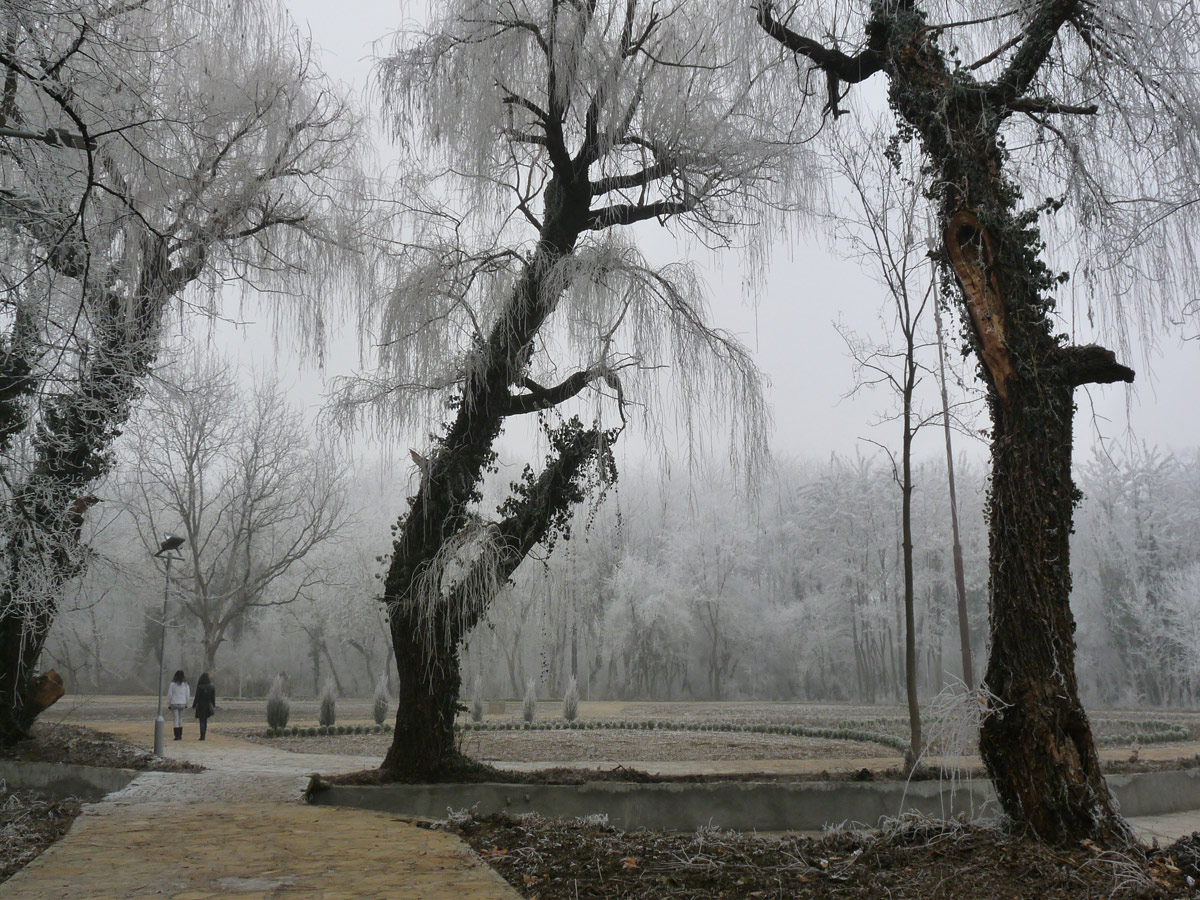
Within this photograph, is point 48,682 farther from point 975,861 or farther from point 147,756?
point 975,861

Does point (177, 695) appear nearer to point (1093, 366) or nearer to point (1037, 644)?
point (1037, 644)

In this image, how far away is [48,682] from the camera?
9.01 meters

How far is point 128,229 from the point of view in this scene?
585cm

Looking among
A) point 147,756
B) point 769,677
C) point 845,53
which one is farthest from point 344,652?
point 845,53

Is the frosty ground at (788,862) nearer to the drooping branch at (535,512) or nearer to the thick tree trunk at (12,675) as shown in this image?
the drooping branch at (535,512)

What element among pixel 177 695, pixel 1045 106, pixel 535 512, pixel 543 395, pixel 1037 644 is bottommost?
pixel 177 695

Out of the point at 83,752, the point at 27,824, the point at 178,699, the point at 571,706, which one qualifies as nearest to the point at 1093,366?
the point at 27,824

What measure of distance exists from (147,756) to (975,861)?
9.53 metres

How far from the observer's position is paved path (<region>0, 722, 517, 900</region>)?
3887mm

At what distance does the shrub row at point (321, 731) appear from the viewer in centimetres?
1525

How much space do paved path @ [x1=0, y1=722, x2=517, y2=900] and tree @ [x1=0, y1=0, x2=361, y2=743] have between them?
197 centimetres

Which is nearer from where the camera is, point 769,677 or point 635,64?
point 635,64

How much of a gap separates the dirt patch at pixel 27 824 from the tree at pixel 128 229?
1.43 m

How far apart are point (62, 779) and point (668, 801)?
5502 mm
